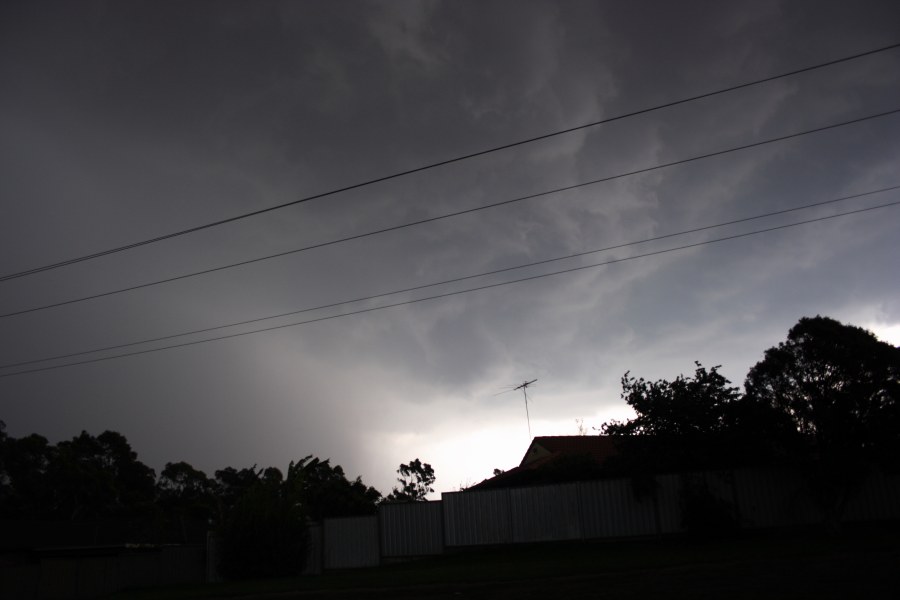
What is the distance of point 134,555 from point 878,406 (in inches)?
1303

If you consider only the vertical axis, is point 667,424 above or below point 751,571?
above

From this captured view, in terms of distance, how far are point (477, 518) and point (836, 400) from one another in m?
14.6

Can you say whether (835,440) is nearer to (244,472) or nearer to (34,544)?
(34,544)

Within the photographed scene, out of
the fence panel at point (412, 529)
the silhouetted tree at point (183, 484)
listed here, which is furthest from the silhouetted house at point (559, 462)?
the silhouetted tree at point (183, 484)

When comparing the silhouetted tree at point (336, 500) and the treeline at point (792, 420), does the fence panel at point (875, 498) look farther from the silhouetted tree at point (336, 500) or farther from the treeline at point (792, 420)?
the silhouetted tree at point (336, 500)

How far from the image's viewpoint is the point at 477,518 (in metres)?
27.4

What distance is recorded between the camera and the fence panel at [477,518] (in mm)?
27047

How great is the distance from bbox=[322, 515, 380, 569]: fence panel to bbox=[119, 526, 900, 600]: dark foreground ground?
1082 centimetres

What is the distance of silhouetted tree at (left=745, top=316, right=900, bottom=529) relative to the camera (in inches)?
819

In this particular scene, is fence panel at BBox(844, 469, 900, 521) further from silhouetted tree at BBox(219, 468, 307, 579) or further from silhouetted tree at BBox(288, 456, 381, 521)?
silhouetted tree at BBox(288, 456, 381, 521)

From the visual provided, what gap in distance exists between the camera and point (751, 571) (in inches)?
489

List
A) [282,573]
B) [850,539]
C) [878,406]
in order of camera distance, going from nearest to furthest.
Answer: [850,539], [878,406], [282,573]

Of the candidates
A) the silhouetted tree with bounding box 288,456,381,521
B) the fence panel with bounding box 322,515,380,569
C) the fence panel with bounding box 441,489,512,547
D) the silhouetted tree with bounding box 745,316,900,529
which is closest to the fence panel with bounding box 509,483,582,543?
the fence panel with bounding box 441,489,512,547

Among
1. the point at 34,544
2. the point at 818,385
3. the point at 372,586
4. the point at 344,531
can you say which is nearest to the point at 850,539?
the point at 818,385
